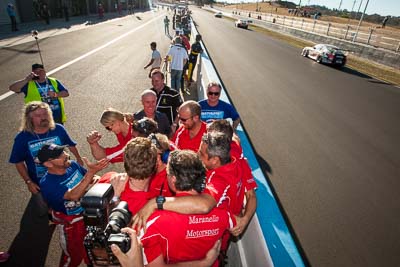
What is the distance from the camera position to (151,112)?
173 inches

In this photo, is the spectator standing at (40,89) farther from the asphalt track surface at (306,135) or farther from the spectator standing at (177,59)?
the spectator standing at (177,59)

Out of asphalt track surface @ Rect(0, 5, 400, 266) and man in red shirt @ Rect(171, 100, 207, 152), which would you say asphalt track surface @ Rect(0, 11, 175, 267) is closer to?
asphalt track surface @ Rect(0, 5, 400, 266)

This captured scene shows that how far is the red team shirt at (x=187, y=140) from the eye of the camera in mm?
3959

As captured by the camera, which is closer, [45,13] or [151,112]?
[151,112]

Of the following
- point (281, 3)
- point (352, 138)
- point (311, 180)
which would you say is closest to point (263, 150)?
point (311, 180)

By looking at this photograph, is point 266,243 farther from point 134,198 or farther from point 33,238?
point 33,238

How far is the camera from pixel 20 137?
143 inches

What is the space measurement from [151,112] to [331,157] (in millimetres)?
5095

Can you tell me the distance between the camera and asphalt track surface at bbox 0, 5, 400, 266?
4.33 m

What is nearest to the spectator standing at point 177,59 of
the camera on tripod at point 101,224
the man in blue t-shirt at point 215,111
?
the man in blue t-shirt at point 215,111

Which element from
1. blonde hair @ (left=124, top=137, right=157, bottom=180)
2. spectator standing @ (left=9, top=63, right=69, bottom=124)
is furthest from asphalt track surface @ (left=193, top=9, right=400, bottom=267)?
spectator standing @ (left=9, top=63, right=69, bottom=124)

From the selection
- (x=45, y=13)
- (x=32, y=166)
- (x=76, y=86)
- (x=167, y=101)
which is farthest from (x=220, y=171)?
(x=45, y=13)

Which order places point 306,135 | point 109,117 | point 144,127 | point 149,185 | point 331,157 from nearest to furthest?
point 149,185 < point 144,127 < point 109,117 < point 331,157 < point 306,135

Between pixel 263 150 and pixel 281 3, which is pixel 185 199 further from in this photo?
pixel 281 3
